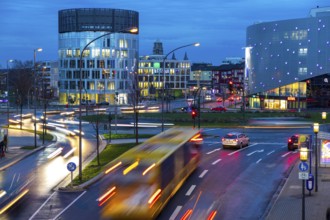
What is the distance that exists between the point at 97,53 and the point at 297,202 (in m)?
123

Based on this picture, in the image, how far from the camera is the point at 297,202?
25.8 meters

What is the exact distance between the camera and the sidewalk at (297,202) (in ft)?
76.1

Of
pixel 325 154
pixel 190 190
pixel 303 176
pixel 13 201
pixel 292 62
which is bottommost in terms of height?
pixel 13 201

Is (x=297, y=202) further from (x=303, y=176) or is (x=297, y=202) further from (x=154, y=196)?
(x=154, y=196)

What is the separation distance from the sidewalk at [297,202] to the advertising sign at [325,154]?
119 inches

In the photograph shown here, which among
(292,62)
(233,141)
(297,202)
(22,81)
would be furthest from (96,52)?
(297,202)

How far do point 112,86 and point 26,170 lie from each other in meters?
111

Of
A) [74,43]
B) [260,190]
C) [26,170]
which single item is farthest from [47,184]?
[74,43]

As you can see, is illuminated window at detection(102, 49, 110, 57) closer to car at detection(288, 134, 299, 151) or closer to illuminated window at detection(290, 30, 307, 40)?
illuminated window at detection(290, 30, 307, 40)

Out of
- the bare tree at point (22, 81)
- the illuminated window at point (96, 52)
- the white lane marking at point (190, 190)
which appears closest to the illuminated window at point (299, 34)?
the illuminated window at point (96, 52)

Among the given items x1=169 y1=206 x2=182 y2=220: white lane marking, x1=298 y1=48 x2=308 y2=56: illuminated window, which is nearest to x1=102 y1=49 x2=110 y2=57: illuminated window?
x1=298 y1=48 x2=308 y2=56: illuminated window

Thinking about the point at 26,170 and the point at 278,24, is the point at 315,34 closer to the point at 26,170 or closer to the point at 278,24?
the point at 278,24

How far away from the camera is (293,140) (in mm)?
46750

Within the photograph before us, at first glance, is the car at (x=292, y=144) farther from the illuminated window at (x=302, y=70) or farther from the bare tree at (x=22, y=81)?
the bare tree at (x=22, y=81)
